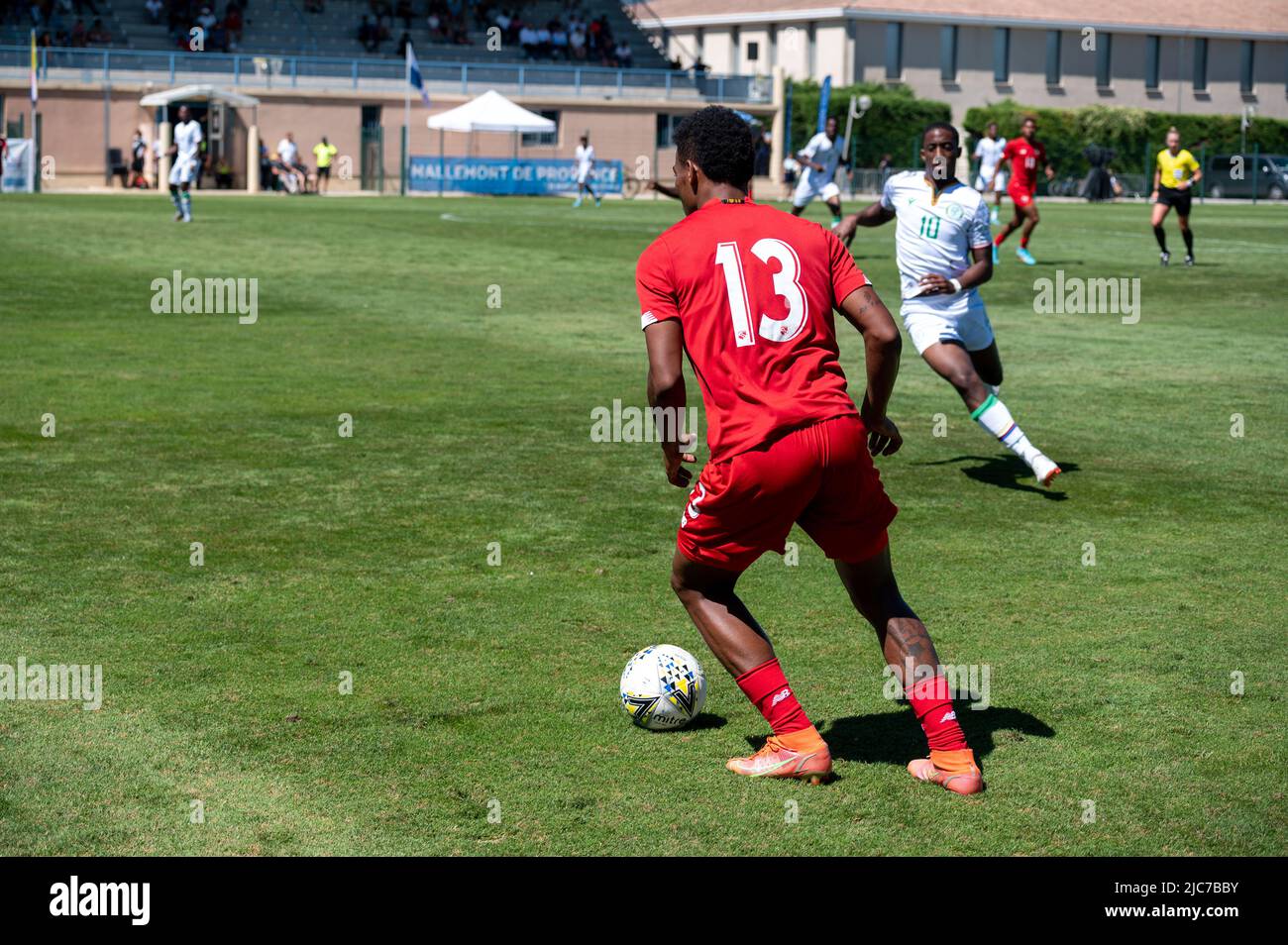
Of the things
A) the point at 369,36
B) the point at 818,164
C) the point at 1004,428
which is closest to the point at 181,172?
the point at 818,164

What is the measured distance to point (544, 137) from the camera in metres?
60.4

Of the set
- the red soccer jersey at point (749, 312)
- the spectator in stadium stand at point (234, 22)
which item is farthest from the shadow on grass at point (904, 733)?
the spectator in stadium stand at point (234, 22)

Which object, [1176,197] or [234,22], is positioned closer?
[1176,197]

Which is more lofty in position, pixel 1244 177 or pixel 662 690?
pixel 1244 177

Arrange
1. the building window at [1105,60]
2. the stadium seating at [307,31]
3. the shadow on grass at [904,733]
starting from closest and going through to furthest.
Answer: the shadow on grass at [904,733]
the stadium seating at [307,31]
the building window at [1105,60]

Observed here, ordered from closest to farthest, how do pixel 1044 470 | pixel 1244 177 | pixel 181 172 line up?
pixel 1044 470 → pixel 181 172 → pixel 1244 177

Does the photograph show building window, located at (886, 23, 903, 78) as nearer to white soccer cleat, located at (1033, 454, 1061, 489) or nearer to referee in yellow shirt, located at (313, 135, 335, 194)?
referee in yellow shirt, located at (313, 135, 335, 194)

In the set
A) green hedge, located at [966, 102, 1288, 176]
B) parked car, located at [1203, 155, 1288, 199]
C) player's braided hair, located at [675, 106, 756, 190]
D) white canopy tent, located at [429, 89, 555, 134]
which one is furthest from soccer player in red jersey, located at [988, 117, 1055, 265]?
green hedge, located at [966, 102, 1288, 176]

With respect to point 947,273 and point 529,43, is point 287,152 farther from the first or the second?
point 947,273

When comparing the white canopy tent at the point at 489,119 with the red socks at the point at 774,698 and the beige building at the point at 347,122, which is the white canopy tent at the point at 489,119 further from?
the red socks at the point at 774,698

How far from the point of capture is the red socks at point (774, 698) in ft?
18.3

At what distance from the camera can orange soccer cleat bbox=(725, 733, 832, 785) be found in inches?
218

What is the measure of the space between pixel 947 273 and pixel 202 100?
152 ft
